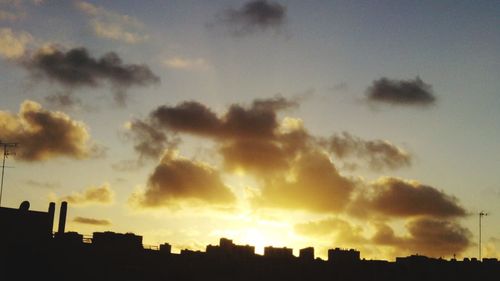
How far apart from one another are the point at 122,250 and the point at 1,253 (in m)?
16.0

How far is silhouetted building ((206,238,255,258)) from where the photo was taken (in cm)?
9762

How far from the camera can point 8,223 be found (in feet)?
267

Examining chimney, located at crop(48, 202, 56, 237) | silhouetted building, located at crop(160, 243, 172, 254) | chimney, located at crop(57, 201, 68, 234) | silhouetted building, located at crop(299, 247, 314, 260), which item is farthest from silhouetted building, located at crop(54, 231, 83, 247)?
silhouetted building, located at crop(299, 247, 314, 260)

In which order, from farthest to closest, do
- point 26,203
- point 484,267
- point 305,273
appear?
point 484,267, point 305,273, point 26,203

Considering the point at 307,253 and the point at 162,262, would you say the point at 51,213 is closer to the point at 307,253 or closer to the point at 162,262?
the point at 162,262

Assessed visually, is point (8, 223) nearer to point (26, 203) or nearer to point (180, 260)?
point (26, 203)

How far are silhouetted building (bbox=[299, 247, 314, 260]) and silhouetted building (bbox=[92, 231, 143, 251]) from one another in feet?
83.1

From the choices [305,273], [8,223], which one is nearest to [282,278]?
[305,273]

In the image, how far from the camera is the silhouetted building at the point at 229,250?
320ft

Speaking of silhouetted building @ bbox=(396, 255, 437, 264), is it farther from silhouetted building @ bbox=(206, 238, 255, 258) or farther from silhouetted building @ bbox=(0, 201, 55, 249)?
silhouetted building @ bbox=(0, 201, 55, 249)

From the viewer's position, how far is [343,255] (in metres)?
104

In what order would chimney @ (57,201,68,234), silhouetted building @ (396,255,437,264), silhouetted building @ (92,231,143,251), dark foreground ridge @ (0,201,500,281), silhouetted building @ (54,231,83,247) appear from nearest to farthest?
dark foreground ridge @ (0,201,500,281) → silhouetted building @ (54,231,83,247) → silhouetted building @ (92,231,143,251) → chimney @ (57,201,68,234) → silhouetted building @ (396,255,437,264)

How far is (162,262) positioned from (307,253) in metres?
23.2

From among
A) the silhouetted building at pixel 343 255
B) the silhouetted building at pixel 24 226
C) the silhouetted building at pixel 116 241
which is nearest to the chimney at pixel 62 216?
the silhouetted building at pixel 24 226
